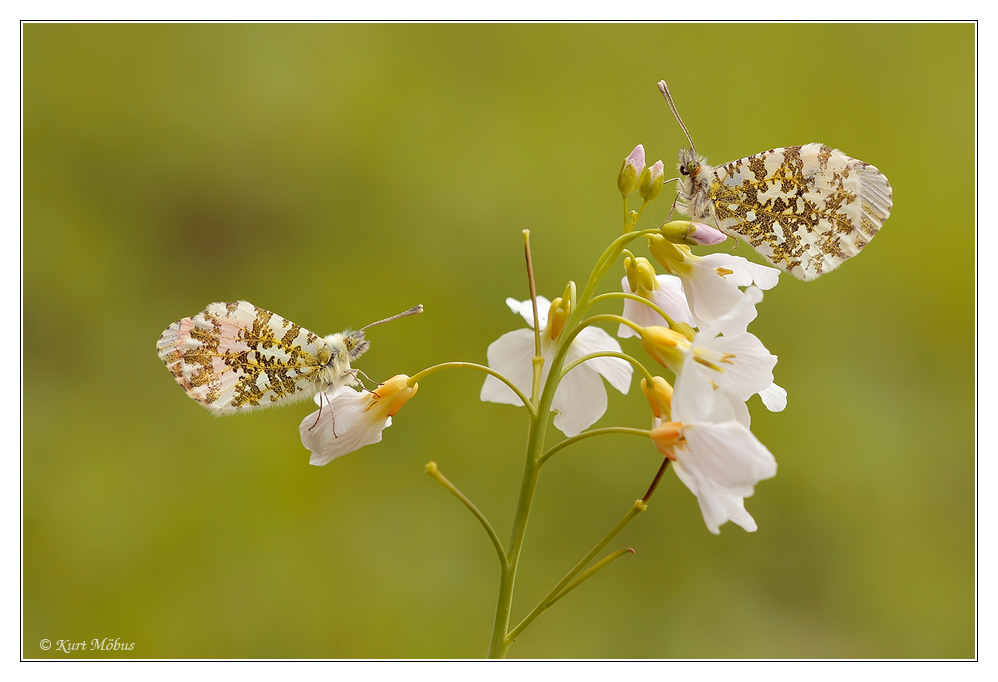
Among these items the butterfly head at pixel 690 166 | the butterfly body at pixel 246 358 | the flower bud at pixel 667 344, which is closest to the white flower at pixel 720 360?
the flower bud at pixel 667 344

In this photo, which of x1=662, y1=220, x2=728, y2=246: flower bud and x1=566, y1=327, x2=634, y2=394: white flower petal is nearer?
x1=662, y1=220, x2=728, y2=246: flower bud

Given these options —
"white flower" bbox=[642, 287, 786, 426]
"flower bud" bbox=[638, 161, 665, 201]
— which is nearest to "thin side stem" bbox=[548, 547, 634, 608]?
"white flower" bbox=[642, 287, 786, 426]

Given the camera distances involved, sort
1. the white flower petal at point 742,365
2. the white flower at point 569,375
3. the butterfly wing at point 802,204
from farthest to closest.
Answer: the white flower at point 569,375 → the butterfly wing at point 802,204 → the white flower petal at point 742,365

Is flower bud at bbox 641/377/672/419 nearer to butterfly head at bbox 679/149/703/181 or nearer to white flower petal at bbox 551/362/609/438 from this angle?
white flower petal at bbox 551/362/609/438

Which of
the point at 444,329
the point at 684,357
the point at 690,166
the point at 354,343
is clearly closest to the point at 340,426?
the point at 354,343

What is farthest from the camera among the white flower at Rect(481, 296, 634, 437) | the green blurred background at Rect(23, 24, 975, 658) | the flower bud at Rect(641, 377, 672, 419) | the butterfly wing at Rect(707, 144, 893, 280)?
the green blurred background at Rect(23, 24, 975, 658)

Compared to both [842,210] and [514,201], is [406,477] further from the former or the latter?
[842,210]

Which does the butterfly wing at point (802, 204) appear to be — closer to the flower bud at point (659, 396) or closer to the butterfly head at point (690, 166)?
the butterfly head at point (690, 166)
